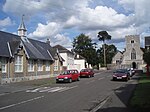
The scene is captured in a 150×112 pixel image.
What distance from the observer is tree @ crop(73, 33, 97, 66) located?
97625mm

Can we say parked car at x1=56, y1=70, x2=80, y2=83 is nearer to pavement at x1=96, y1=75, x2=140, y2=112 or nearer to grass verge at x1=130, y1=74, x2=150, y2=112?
grass verge at x1=130, y1=74, x2=150, y2=112

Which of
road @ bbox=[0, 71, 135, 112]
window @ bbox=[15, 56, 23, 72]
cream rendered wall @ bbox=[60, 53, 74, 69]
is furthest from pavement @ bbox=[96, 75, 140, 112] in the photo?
cream rendered wall @ bbox=[60, 53, 74, 69]

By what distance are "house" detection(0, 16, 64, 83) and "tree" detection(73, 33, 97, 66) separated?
51.2 metres

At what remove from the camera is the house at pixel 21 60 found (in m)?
31.1

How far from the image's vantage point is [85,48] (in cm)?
10262

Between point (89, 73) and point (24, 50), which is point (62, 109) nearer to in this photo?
point (24, 50)

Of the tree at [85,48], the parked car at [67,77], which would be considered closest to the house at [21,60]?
the parked car at [67,77]

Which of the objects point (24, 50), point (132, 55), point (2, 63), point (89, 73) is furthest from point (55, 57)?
point (132, 55)

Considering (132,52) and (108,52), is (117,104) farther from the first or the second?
(108,52)

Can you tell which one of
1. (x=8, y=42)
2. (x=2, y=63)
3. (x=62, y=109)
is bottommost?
(x=62, y=109)

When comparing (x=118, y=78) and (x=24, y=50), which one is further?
(x=24, y=50)

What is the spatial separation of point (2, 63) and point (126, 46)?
75.5 meters

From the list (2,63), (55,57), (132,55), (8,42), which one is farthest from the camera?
(132,55)

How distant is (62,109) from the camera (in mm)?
11109
